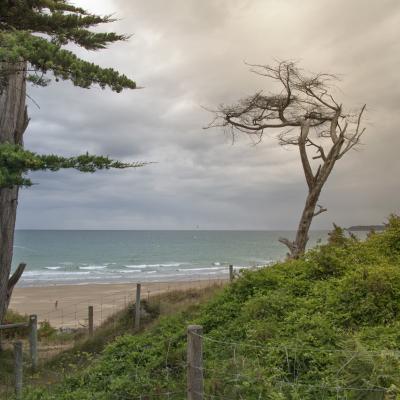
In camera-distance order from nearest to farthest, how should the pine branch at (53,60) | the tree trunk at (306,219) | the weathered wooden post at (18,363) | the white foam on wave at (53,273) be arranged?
the pine branch at (53,60) → the weathered wooden post at (18,363) → the tree trunk at (306,219) → the white foam on wave at (53,273)

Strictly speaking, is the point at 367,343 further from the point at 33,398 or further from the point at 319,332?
the point at 33,398

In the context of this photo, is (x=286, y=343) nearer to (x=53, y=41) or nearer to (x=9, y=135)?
(x=53, y=41)

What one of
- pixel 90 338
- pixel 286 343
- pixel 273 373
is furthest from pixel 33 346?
pixel 273 373

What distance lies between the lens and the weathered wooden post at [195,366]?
477cm

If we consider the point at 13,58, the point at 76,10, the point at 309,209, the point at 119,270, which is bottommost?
the point at 119,270

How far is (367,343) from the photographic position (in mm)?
6691

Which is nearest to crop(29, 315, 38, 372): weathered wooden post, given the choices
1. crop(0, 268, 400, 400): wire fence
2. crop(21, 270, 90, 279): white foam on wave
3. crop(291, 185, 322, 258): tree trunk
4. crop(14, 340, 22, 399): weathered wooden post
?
crop(0, 268, 400, 400): wire fence

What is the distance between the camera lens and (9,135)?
12375 mm

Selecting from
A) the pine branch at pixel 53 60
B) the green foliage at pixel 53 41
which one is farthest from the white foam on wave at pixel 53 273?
the pine branch at pixel 53 60

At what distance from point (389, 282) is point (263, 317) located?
2.26 meters

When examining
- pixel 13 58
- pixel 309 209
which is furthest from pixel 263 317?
pixel 309 209

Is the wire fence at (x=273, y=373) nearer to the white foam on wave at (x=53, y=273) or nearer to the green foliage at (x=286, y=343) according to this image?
the green foliage at (x=286, y=343)

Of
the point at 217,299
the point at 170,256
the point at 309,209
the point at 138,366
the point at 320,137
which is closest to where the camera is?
the point at 138,366

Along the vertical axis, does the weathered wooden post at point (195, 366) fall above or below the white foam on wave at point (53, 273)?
above
